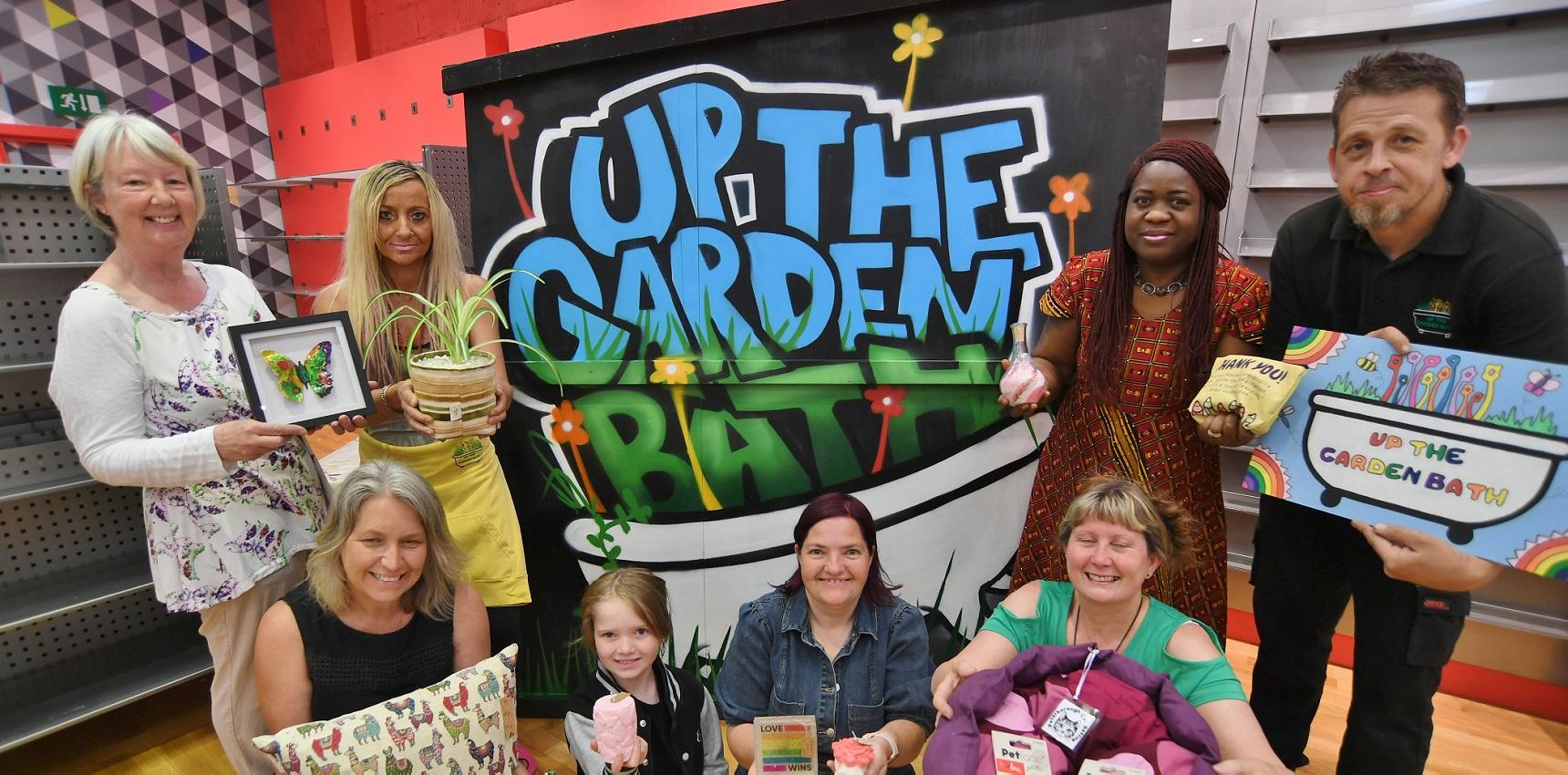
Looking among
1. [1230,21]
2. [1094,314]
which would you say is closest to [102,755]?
[1094,314]

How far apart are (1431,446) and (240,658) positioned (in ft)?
9.45

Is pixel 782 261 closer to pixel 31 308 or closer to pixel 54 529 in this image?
pixel 31 308

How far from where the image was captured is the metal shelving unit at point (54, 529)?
2.55 metres

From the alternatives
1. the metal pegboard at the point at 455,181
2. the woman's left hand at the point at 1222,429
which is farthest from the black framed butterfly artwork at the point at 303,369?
the woman's left hand at the point at 1222,429

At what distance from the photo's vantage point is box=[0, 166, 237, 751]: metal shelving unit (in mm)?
2553

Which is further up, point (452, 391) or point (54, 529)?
Answer: point (452, 391)

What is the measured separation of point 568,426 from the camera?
2.75 meters

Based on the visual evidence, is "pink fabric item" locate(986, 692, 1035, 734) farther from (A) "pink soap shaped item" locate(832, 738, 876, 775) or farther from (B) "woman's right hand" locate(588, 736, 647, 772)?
(B) "woman's right hand" locate(588, 736, 647, 772)

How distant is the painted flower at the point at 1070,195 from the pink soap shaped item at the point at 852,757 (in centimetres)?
150

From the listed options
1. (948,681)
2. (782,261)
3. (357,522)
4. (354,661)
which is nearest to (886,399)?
(782,261)

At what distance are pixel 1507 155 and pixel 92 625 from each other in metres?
5.53

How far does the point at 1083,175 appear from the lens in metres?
2.09

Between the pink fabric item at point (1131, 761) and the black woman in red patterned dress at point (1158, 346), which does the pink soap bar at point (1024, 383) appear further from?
the pink fabric item at point (1131, 761)

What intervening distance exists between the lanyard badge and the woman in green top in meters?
0.20
